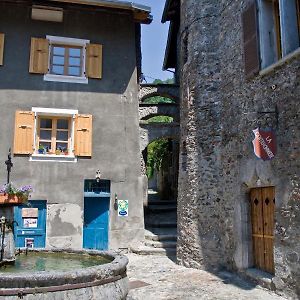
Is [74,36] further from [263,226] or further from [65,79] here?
[263,226]

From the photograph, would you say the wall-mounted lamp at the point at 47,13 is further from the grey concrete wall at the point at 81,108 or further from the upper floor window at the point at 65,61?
the upper floor window at the point at 65,61

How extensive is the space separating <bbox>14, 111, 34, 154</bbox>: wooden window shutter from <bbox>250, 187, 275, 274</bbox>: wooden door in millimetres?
6452

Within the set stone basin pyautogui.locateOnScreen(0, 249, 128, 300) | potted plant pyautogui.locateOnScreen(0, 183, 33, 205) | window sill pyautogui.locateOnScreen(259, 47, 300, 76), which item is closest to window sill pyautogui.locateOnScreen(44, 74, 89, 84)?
window sill pyautogui.locateOnScreen(259, 47, 300, 76)

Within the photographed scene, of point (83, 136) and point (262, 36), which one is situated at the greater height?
point (262, 36)

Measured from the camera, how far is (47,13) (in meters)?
11.8

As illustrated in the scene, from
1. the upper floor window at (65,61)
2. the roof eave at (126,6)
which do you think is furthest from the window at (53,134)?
the roof eave at (126,6)

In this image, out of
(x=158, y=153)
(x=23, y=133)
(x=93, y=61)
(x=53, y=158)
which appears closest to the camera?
(x=23, y=133)

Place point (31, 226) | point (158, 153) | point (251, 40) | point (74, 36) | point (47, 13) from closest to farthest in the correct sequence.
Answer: point (251, 40) → point (31, 226) → point (47, 13) → point (74, 36) → point (158, 153)

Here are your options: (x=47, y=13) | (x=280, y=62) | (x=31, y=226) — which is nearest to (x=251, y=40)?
(x=280, y=62)

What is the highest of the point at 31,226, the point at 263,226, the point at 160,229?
the point at 263,226

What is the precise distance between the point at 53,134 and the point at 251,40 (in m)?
6.42

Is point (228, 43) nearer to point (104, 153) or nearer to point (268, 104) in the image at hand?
point (268, 104)

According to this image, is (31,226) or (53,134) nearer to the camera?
(31,226)

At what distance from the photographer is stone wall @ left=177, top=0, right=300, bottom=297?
659 centimetres
